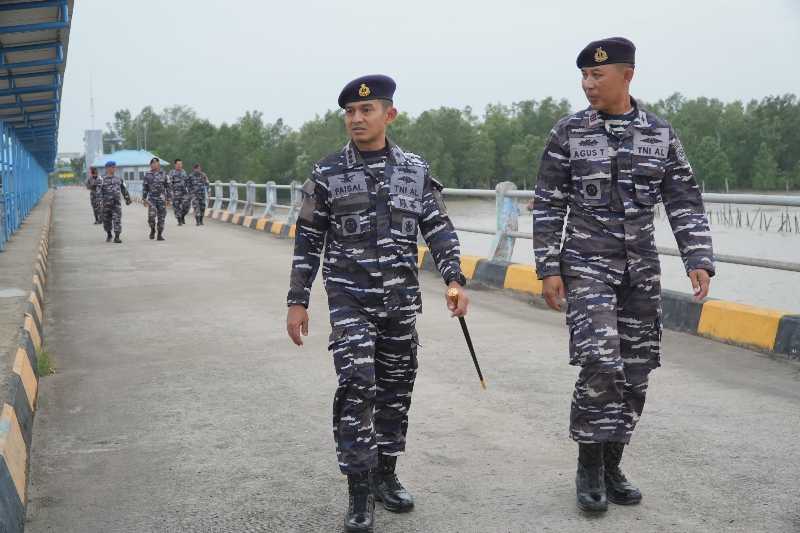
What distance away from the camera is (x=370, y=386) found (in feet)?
11.1

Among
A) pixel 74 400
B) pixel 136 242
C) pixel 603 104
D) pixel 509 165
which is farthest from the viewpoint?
pixel 509 165

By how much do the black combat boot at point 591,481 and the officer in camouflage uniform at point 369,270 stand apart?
2.18 feet

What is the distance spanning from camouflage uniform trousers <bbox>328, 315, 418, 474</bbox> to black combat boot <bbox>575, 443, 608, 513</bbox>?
0.70 meters

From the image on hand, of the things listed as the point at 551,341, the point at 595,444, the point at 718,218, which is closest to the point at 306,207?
the point at 595,444

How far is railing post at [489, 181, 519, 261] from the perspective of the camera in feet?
34.7

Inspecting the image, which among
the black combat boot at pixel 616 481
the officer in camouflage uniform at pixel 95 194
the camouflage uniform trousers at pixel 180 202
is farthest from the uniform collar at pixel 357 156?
the officer in camouflage uniform at pixel 95 194

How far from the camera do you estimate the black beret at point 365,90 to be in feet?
11.2

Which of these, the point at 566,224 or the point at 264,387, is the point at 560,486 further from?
the point at 264,387

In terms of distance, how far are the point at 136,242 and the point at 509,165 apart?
92.8m

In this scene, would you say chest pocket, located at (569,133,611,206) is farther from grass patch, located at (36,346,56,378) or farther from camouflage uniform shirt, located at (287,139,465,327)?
grass patch, located at (36,346,56,378)

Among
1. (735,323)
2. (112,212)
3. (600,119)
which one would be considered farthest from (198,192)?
(600,119)

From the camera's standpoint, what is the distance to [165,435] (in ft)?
15.5

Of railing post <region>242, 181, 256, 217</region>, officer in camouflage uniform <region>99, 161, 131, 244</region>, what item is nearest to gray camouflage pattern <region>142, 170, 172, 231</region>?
officer in camouflage uniform <region>99, 161, 131, 244</region>

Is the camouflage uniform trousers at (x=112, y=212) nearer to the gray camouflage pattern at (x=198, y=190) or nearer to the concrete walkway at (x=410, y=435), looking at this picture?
the gray camouflage pattern at (x=198, y=190)
